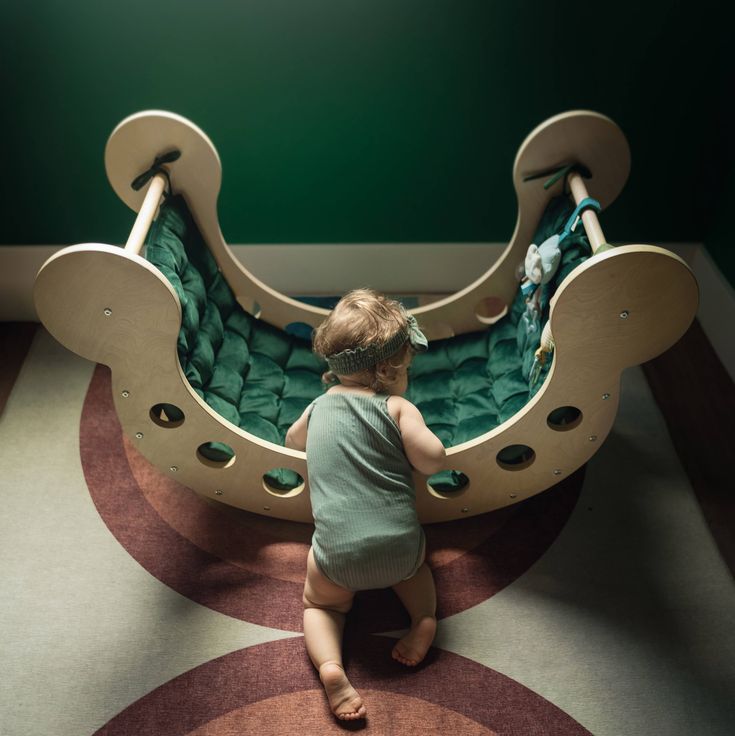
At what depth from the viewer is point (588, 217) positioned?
5.05 feet

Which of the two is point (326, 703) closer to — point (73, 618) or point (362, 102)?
point (73, 618)

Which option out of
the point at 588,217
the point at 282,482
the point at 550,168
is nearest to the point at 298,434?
the point at 282,482

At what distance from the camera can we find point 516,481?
1.60 meters

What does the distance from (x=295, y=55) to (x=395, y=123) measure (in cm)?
32

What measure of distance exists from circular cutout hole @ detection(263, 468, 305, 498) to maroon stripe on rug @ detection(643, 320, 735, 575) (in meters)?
0.89

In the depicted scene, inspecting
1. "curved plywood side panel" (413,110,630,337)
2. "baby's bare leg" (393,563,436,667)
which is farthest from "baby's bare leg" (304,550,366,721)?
"curved plywood side panel" (413,110,630,337)

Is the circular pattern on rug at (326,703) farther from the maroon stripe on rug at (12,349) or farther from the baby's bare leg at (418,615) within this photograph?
the maroon stripe on rug at (12,349)

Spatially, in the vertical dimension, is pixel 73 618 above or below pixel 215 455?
below

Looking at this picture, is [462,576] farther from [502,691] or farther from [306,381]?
[306,381]

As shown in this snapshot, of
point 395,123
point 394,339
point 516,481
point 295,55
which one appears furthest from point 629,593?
point 295,55

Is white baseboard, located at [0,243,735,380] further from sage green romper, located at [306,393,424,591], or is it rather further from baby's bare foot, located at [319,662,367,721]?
baby's bare foot, located at [319,662,367,721]

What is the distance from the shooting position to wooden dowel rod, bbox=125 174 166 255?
1.40 meters

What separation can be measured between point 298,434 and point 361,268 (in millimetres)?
964

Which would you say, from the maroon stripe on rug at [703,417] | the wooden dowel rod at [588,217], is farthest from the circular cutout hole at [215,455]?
the maroon stripe on rug at [703,417]
